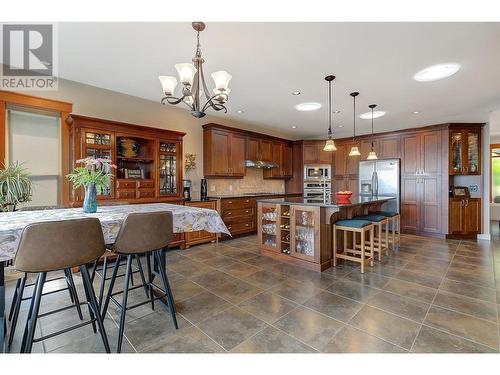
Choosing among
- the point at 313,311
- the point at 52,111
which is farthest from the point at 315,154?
the point at 52,111

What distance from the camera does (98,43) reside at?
2336 millimetres

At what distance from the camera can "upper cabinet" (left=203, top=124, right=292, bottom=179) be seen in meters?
4.84

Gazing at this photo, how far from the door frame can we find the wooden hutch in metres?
0.12

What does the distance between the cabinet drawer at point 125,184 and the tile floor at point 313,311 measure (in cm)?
142

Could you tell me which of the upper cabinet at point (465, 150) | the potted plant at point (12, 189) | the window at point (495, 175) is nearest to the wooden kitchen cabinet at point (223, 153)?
the potted plant at point (12, 189)

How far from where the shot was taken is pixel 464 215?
497 centimetres

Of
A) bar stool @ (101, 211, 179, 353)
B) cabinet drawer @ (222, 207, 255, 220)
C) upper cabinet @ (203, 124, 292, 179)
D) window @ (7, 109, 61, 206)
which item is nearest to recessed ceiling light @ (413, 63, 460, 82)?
upper cabinet @ (203, 124, 292, 179)

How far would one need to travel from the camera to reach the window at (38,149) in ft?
10.4

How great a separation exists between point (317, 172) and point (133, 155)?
4592 mm

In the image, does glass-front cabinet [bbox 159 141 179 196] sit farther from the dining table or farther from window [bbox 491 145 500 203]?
window [bbox 491 145 500 203]

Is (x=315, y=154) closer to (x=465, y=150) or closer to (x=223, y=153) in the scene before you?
(x=223, y=153)
